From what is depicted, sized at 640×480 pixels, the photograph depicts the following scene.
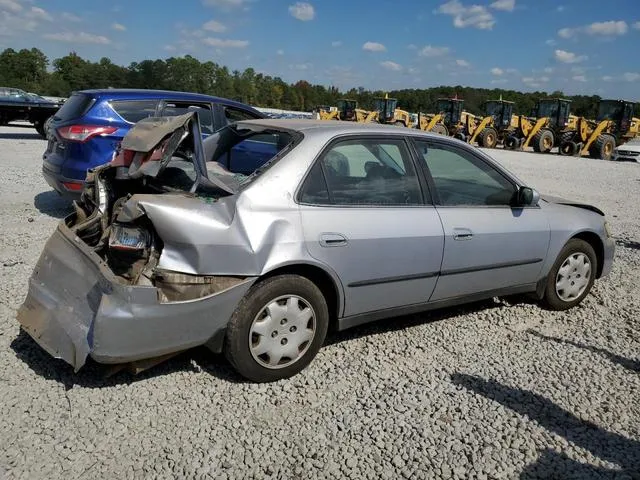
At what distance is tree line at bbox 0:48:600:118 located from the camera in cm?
5819

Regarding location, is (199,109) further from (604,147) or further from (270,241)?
(604,147)

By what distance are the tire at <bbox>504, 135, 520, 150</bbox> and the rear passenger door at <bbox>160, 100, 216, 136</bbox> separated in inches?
901

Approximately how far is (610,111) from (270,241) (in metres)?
26.8

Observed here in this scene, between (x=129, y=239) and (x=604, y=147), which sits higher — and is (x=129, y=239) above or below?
below

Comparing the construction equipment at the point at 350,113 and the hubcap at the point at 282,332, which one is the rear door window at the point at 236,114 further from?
the construction equipment at the point at 350,113

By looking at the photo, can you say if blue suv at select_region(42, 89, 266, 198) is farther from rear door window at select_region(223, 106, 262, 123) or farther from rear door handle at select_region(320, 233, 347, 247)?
rear door handle at select_region(320, 233, 347, 247)

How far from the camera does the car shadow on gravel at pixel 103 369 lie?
3.16m

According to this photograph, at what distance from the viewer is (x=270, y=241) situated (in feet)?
10.0

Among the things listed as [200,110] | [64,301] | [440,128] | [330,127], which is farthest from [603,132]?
[64,301]

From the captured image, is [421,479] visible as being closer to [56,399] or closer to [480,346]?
[480,346]

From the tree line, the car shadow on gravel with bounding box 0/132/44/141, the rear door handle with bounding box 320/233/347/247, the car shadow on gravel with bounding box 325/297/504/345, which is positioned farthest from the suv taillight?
the tree line

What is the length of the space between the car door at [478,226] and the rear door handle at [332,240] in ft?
2.90

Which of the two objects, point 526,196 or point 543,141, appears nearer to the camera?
point 526,196

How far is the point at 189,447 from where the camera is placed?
264 cm
